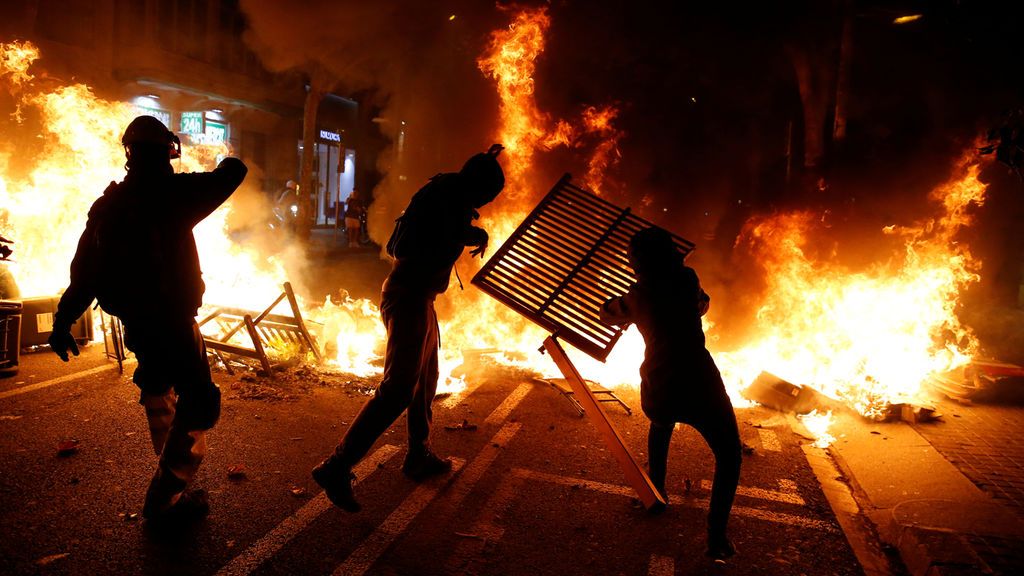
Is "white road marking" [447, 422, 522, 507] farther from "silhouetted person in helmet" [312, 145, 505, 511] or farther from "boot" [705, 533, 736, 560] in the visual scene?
"boot" [705, 533, 736, 560]

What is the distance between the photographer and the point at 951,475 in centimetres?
489

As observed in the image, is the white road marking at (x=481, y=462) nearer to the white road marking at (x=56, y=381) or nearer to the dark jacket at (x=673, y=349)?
the dark jacket at (x=673, y=349)

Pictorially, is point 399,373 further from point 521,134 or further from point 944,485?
point 521,134

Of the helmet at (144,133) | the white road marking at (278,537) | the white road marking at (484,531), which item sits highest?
the helmet at (144,133)

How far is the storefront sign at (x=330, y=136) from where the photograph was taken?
25922 millimetres

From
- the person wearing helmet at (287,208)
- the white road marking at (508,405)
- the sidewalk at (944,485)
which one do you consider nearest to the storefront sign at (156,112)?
the person wearing helmet at (287,208)

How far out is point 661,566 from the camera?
335 centimetres

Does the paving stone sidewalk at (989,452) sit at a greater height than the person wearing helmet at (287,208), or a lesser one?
lesser

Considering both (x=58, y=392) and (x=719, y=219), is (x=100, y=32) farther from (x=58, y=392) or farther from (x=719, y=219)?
(x=719, y=219)

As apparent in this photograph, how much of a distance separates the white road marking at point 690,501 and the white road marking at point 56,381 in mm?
4674

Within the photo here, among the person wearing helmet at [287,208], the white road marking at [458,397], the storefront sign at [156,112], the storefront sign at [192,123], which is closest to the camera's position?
the white road marking at [458,397]

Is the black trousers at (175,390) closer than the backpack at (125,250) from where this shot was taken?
No

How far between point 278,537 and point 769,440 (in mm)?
4251

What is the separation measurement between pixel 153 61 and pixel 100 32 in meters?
1.56
